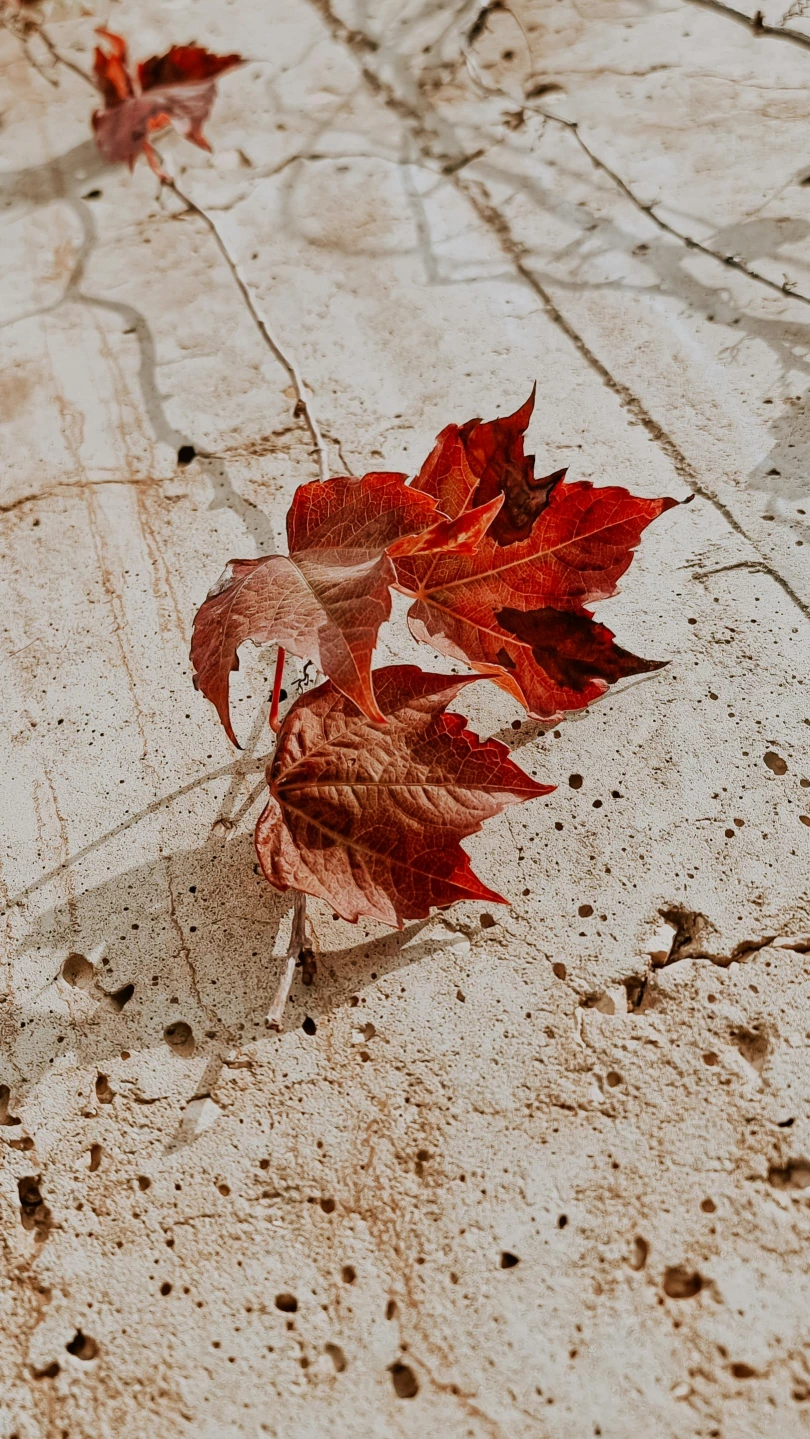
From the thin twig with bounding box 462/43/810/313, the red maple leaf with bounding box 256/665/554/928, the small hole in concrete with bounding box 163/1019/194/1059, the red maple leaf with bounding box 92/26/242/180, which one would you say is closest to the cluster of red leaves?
the red maple leaf with bounding box 256/665/554/928

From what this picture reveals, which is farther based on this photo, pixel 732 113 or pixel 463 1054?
pixel 732 113

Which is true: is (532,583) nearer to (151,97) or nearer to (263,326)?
(263,326)

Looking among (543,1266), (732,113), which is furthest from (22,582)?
(732,113)

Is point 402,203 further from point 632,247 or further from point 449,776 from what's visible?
point 449,776

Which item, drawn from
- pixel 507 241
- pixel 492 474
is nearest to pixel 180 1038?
pixel 492 474

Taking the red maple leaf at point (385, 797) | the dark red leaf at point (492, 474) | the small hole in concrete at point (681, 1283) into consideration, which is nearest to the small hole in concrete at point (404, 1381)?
the small hole in concrete at point (681, 1283)

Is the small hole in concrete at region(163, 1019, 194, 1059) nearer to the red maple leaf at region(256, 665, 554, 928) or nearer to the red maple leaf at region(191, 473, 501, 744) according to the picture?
the red maple leaf at region(256, 665, 554, 928)

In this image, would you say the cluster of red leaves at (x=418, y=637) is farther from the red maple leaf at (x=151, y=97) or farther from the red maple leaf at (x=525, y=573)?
the red maple leaf at (x=151, y=97)
